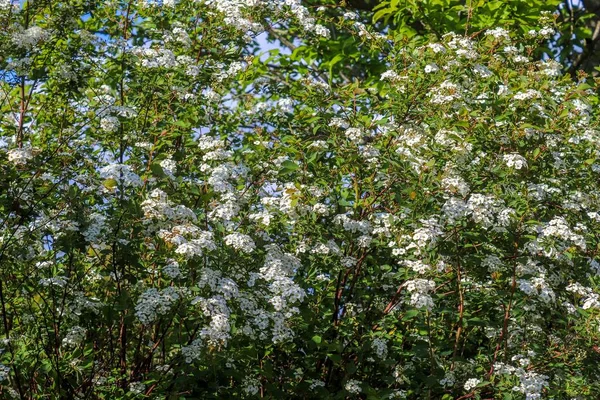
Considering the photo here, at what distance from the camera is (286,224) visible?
13.0 feet

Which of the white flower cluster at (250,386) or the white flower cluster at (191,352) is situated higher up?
the white flower cluster at (191,352)

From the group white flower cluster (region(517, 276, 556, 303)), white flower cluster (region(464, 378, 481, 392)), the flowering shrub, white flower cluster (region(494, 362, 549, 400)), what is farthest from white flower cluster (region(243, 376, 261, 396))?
white flower cluster (region(517, 276, 556, 303))

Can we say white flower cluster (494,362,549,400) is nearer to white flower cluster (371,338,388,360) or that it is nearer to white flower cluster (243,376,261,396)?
white flower cluster (371,338,388,360)

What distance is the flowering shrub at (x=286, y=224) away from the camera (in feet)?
11.8

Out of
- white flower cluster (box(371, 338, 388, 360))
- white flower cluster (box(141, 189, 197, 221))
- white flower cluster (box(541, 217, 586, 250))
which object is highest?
white flower cluster (box(141, 189, 197, 221))

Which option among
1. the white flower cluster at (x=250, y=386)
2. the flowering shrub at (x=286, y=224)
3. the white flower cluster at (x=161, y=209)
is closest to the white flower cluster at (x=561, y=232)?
the flowering shrub at (x=286, y=224)

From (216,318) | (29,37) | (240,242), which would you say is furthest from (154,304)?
(29,37)

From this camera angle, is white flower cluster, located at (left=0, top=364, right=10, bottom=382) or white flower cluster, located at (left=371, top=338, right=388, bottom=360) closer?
white flower cluster, located at (left=0, top=364, right=10, bottom=382)

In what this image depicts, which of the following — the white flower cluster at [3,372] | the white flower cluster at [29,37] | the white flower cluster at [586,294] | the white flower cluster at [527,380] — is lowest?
the white flower cluster at [527,380]

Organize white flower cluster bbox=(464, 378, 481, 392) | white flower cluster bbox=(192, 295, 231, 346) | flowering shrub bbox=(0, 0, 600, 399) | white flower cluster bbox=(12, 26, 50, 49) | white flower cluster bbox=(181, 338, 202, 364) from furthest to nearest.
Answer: white flower cluster bbox=(12, 26, 50, 49) → white flower cluster bbox=(464, 378, 481, 392) → flowering shrub bbox=(0, 0, 600, 399) → white flower cluster bbox=(181, 338, 202, 364) → white flower cluster bbox=(192, 295, 231, 346)

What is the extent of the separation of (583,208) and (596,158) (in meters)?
0.26

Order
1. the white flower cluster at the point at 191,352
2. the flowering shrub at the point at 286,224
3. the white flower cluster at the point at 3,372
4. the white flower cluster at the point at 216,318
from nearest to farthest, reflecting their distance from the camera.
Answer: the white flower cluster at the point at 216,318
the white flower cluster at the point at 3,372
the white flower cluster at the point at 191,352
the flowering shrub at the point at 286,224

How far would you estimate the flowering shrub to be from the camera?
3.59 metres

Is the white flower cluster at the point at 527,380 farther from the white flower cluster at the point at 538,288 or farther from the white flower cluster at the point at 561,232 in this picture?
the white flower cluster at the point at 561,232
